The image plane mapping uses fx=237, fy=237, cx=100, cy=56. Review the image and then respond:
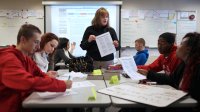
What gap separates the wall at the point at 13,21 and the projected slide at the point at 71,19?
0.81 ft

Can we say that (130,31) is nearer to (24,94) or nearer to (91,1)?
(91,1)

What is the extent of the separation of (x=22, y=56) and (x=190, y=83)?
1208 millimetres

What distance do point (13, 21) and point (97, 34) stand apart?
3.05 metres

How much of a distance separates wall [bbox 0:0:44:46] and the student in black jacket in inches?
101

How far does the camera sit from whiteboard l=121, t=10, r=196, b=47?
525cm

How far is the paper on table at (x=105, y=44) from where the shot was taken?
2.88 metres

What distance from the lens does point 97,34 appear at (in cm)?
309

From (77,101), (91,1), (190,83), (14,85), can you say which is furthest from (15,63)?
(91,1)

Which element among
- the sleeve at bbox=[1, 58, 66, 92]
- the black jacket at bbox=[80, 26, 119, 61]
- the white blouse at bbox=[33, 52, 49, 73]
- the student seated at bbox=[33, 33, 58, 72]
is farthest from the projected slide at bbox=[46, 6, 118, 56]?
the sleeve at bbox=[1, 58, 66, 92]

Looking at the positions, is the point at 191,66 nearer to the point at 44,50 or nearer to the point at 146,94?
the point at 146,94

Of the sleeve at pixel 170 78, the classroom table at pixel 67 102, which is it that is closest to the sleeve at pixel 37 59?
the classroom table at pixel 67 102

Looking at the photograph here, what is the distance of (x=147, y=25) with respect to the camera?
530cm

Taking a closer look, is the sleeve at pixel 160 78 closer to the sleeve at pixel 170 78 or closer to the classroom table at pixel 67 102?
the sleeve at pixel 170 78

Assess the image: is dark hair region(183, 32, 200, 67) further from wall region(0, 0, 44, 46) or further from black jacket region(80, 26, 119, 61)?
wall region(0, 0, 44, 46)
